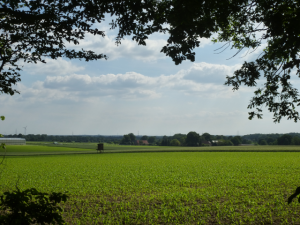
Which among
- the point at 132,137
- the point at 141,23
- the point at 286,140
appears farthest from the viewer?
the point at 132,137

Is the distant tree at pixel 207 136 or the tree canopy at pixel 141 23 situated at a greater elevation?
the tree canopy at pixel 141 23

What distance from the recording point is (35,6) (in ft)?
19.4

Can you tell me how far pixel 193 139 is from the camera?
426ft

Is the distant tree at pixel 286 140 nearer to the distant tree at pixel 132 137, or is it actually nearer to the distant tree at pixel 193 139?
the distant tree at pixel 193 139

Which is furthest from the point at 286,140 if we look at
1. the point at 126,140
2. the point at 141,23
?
the point at 141,23

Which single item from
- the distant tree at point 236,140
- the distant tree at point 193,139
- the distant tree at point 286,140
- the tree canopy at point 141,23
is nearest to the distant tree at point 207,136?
the distant tree at point 236,140

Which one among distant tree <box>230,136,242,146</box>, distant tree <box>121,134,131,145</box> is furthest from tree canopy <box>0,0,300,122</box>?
distant tree <box>121,134,131,145</box>

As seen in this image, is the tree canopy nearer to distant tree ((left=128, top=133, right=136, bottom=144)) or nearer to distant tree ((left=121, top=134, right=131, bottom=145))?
distant tree ((left=121, top=134, right=131, bottom=145))

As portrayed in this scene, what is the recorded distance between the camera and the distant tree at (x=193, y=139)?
128 meters

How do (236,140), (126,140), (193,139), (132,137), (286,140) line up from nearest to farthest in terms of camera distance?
(286,140), (193,139), (236,140), (126,140), (132,137)

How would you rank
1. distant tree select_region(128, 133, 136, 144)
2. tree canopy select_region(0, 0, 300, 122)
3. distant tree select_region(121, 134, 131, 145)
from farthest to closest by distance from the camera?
1. distant tree select_region(128, 133, 136, 144)
2. distant tree select_region(121, 134, 131, 145)
3. tree canopy select_region(0, 0, 300, 122)

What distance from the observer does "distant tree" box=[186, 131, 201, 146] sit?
128 m

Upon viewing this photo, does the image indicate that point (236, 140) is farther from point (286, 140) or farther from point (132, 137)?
point (132, 137)

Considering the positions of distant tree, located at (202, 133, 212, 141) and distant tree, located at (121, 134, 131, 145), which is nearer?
distant tree, located at (202, 133, 212, 141)
